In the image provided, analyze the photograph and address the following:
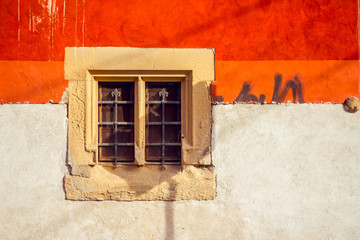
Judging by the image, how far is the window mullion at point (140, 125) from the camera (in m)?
2.79

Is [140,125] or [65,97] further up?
[65,97]

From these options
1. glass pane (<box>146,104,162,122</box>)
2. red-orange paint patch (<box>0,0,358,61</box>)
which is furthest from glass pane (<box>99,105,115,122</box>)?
red-orange paint patch (<box>0,0,358,61</box>)

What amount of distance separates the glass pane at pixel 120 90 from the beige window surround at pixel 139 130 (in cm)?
10

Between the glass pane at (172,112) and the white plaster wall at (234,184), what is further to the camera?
the glass pane at (172,112)

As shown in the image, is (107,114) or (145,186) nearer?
(145,186)

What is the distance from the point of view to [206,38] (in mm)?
2816

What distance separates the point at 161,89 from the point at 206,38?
651 millimetres

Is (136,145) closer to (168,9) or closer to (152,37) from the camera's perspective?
(152,37)

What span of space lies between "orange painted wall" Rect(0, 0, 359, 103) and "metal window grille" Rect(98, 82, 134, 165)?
437 millimetres

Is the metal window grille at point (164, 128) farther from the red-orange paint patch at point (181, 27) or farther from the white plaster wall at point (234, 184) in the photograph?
the red-orange paint patch at point (181, 27)

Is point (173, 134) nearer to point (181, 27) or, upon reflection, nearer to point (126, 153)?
point (126, 153)

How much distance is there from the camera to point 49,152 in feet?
9.00

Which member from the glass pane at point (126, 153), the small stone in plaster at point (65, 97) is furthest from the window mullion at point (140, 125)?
the small stone in plaster at point (65, 97)

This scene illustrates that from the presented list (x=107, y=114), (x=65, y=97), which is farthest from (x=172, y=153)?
(x=65, y=97)
